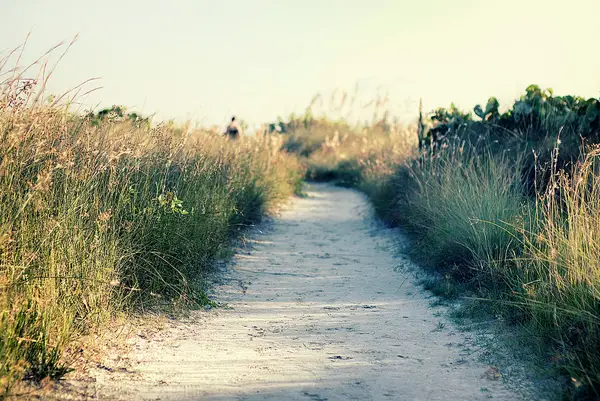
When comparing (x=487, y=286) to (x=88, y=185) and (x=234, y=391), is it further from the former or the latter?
(x=88, y=185)

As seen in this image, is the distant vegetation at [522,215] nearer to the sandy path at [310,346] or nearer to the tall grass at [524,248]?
the tall grass at [524,248]

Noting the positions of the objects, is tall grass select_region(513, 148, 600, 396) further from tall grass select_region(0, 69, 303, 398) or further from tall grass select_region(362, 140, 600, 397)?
tall grass select_region(0, 69, 303, 398)

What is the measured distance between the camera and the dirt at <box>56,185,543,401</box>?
13.5 ft

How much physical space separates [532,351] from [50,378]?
3.50 m

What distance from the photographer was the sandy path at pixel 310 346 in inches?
161

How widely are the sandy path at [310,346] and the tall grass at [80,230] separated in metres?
0.48

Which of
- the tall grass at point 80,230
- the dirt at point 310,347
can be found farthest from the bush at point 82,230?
the dirt at point 310,347

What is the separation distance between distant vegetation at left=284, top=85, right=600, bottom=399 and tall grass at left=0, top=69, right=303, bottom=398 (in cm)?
301

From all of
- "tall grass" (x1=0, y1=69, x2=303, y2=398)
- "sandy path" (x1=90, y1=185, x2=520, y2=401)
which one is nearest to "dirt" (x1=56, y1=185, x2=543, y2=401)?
"sandy path" (x1=90, y1=185, x2=520, y2=401)

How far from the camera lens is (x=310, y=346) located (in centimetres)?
507

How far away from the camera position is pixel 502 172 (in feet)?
28.1

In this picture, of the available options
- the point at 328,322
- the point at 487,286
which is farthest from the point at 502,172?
the point at 328,322

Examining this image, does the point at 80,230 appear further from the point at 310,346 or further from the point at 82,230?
the point at 310,346

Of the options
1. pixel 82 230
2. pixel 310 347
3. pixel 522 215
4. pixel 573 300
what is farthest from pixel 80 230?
pixel 522 215
